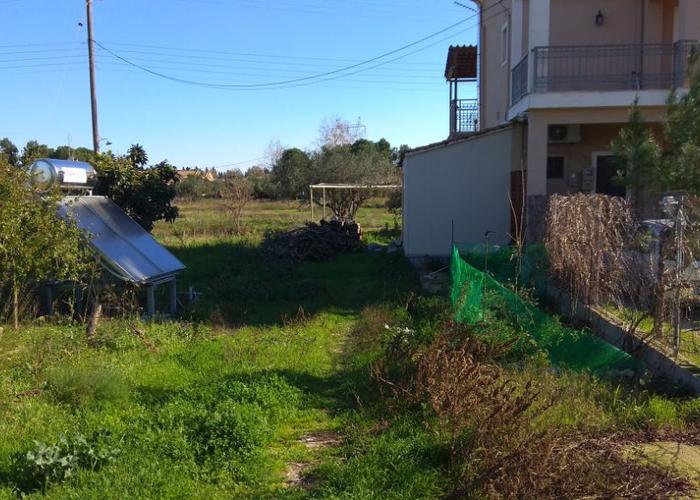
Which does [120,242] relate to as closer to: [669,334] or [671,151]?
[669,334]

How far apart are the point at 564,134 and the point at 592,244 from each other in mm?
7820

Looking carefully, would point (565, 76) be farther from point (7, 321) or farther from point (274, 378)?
point (7, 321)

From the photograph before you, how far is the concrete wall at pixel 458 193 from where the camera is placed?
1528cm

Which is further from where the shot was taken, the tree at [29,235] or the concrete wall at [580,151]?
the concrete wall at [580,151]

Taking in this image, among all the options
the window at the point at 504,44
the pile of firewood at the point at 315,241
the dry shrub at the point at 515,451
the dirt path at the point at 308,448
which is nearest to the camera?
the dry shrub at the point at 515,451

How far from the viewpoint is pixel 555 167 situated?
50.4ft

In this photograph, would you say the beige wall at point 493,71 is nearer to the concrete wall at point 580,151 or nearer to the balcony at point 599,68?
the concrete wall at point 580,151

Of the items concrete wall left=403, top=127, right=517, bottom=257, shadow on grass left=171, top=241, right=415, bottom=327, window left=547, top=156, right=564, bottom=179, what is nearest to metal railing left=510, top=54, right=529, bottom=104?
concrete wall left=403, top=127, right=517, bottom=257

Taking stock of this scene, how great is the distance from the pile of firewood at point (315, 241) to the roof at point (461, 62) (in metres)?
6.37

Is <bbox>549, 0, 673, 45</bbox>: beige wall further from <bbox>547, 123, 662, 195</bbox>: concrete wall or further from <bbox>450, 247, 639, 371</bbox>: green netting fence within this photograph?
<bbox>450, 247, 639, 371</bbox>: green netting fence

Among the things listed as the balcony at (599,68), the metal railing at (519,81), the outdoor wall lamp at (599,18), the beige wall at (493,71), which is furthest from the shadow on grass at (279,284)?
the outdoor wall lamp at (599,18)

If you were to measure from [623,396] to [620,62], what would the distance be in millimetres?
10821

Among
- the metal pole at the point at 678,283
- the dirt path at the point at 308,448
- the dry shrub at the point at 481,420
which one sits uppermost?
the metal pole at the point at 678,283

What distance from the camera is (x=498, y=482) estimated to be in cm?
378
